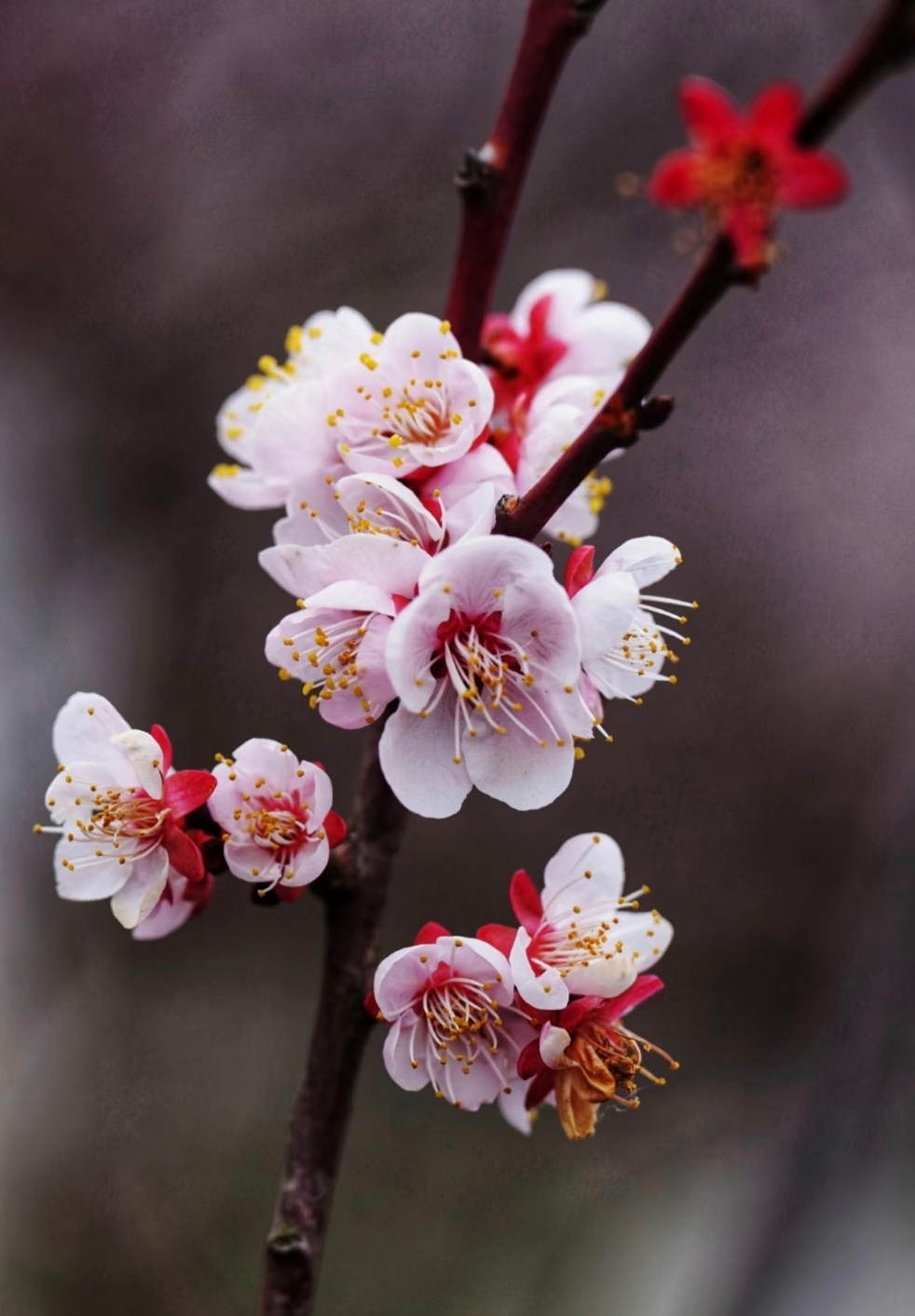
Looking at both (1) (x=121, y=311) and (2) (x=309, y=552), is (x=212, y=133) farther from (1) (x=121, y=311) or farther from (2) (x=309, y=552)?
(2) (x=309, y=552)

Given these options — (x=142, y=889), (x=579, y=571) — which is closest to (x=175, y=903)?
(x=142, y=889)

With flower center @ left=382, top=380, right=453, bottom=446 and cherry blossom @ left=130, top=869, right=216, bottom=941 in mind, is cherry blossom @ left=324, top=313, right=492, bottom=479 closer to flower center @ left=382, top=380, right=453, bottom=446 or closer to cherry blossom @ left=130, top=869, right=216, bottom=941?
flower center @ left=382, top=380, right=453, bottom=446

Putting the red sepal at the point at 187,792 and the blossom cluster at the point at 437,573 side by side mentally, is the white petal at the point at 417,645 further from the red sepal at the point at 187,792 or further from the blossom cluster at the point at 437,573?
the red sepal at the point at 187,792

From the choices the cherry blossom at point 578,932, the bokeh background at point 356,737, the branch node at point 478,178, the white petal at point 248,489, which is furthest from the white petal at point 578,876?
the bokeh background at point 356,737

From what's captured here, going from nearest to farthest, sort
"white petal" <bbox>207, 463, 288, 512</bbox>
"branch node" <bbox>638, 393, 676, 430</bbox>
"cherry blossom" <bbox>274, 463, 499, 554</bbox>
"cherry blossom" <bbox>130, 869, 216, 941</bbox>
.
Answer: "branch node" <bbox>638, 393, 676, 430</bbox> < "cherry blossom" <bbox>274, 463, 499, 554</bbox> < "cherry blossom" <bbox>130, 869, 216, 941</bbox> < "white petal" <bbox>207, 463, 288, 512</bbox>

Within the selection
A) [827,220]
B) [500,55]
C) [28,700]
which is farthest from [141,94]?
[827,220]

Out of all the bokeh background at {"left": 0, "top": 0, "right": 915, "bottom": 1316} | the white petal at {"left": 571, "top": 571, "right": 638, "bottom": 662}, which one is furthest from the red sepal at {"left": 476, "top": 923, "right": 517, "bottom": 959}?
the bokeh background at {"left": 0, "top": 0, "right": 915, "bottom": 1316}

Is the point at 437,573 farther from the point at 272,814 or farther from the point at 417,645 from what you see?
the point at 272,814

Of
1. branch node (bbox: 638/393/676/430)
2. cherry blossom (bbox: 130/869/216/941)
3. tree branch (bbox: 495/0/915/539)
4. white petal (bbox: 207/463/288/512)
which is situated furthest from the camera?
white petal (bbox: 207/463/288/512)
